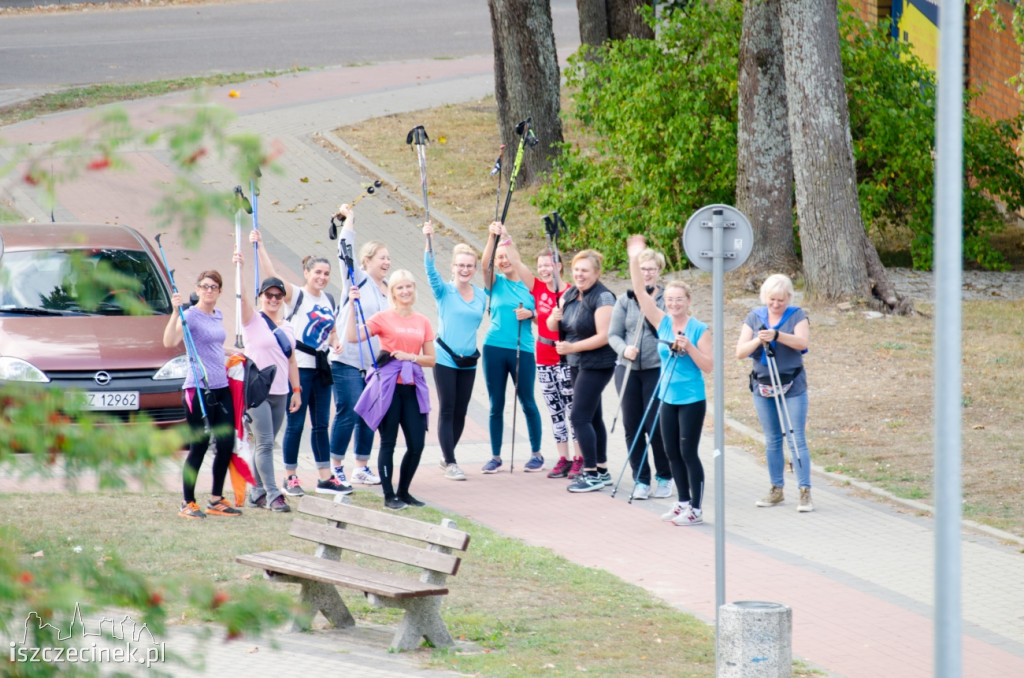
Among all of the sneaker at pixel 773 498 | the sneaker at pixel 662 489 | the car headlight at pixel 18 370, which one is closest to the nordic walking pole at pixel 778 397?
the sneaker at pixel 773 498

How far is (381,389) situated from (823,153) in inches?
326

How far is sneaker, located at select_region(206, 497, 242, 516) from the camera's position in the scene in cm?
917

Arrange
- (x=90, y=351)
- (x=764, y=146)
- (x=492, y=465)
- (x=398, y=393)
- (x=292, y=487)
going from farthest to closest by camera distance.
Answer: (x=764, y=146), (x=492, y=465), (x=90, y=351), (x=292, y=487), (x=398, y=393)

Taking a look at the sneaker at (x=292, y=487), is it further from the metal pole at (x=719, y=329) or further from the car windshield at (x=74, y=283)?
the metal pole at (x=719, y=329)

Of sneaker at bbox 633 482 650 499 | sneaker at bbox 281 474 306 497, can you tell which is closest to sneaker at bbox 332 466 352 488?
sneaker at bbox 281 474 306 497

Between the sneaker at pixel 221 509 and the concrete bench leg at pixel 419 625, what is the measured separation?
2.73 m

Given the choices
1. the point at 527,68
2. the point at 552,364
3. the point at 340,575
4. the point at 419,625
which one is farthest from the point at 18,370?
the point at 527,68

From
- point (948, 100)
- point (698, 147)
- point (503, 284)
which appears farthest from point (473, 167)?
point (948, 100)

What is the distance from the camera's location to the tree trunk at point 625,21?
2134cm

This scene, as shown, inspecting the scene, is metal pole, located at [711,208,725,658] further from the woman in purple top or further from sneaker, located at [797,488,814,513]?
the woman in purple top

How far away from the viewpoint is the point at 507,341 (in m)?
10.8

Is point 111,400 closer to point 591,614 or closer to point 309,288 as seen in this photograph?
point 309,288

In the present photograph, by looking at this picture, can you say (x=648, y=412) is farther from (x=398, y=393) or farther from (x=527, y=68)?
(x=527, y=68)

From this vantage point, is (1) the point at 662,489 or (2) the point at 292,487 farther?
(1) the point at 662,489
